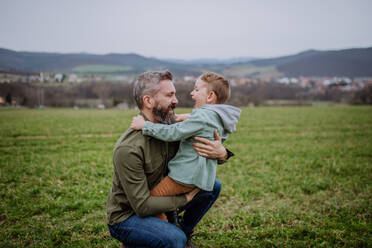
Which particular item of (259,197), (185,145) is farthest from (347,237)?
(185,145)

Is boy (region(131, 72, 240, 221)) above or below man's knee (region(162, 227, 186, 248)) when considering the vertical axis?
above

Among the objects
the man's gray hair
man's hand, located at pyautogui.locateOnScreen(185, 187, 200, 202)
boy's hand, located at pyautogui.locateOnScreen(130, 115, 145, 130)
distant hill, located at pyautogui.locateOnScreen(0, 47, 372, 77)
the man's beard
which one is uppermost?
distant hill, located at pyautogui.locateOnScreen(0, 47, 372, 77)

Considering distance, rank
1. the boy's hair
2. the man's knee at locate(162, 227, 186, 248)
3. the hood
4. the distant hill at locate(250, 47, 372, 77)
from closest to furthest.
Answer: the man's knee at locate(162, 227, 186, 248) → the hood → the boy's hair → the distant hill at locate(250, 47, 372, 77)

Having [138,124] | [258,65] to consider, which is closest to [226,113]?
[138,124]

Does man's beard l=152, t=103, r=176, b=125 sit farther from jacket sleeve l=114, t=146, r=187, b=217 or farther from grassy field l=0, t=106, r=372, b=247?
grassy field l=0, t=106, r=372, b=247

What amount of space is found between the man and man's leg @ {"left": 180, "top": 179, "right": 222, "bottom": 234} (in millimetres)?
537

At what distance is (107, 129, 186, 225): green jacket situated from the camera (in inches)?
87.7

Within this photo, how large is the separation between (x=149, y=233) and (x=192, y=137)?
1042 mm

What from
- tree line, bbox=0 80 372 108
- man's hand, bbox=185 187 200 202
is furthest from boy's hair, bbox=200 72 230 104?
tree line, bbox=0 80 372 108

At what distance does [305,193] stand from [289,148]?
5.39 m

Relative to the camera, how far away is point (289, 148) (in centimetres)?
1098

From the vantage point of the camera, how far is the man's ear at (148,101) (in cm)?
243

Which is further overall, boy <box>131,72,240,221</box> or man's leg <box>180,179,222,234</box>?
man's leg <box>180,179,222,234</box>

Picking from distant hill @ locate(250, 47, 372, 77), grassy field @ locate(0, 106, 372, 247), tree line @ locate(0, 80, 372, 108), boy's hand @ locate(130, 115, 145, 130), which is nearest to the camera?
boy's hand @ locate(130, 115, 145, 130)
